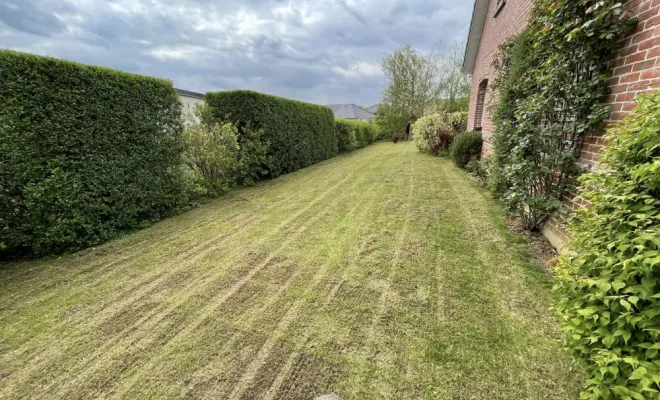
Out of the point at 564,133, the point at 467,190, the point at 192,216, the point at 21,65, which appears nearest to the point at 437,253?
the point at 564,133

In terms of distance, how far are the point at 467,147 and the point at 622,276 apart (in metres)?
7.62

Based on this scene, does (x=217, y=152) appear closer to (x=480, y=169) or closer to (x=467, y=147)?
(x=480, y=169)

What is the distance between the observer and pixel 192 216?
15.9 ft

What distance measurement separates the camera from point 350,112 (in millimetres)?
35969

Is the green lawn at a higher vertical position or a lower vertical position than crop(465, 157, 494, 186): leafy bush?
lower

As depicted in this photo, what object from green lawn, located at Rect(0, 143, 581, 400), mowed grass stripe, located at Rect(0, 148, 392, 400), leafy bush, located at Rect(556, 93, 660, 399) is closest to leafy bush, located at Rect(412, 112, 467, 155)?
green lawn, located at Rect(0, 143, 581, 400)

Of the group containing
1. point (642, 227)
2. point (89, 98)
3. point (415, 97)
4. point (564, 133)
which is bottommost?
point (642, 227)

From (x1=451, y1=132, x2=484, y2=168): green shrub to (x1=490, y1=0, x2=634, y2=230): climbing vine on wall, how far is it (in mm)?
4166

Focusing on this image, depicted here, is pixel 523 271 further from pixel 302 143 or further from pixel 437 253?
pixel 302 143

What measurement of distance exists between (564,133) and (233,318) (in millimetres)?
3774

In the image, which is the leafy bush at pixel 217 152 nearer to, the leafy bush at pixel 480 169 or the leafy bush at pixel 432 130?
the leafy bush at pixel 480 169

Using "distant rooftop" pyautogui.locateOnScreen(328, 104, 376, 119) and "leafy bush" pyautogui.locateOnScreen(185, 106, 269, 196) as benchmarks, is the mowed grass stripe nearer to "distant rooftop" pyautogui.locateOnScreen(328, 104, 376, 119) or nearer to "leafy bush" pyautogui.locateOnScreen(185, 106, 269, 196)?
"leafy bush" pyautogui.locateOnScreen(185, 106, 269, 196)

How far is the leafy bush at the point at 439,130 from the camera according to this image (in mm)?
10938

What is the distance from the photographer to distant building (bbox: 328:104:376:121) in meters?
35.0
